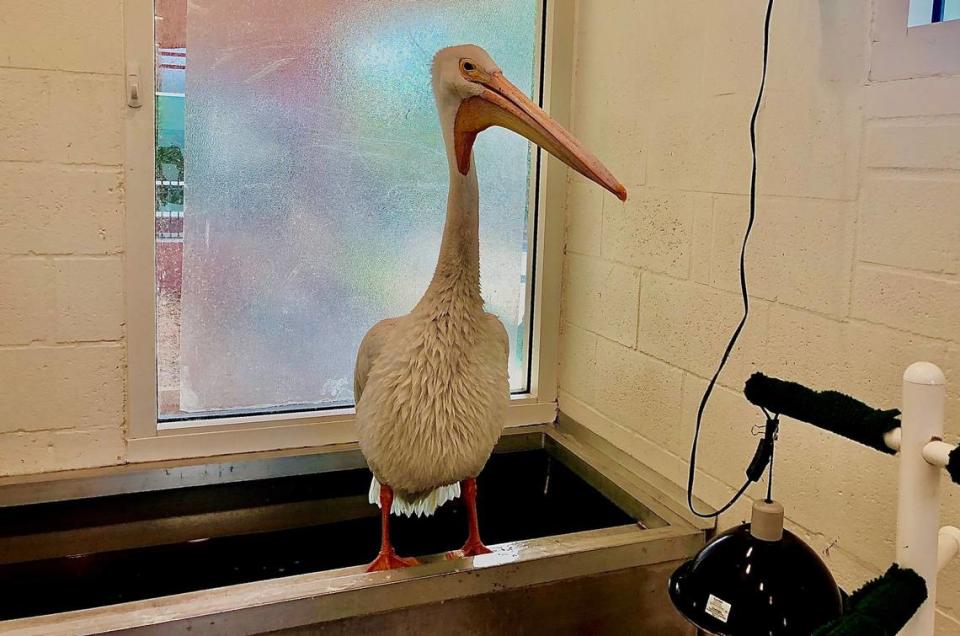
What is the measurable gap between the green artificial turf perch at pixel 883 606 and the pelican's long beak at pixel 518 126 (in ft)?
2.50

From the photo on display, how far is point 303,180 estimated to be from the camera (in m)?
2.07

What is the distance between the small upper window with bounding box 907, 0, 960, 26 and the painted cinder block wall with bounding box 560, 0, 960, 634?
0.18 ft

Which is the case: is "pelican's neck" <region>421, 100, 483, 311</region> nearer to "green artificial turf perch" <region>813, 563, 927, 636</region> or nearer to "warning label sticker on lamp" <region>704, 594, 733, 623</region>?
"warning label sticker on lamp" <region>704, 594, 733, 623</region>

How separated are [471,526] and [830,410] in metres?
0.96

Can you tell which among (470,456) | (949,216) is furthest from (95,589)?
(949,216)

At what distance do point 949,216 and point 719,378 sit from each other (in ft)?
2.01

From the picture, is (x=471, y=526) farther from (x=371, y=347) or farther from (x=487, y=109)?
(x=487, y=109)

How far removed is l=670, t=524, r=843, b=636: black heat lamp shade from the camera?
3.04 feet

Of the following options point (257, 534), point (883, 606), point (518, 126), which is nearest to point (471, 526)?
point (257, 534)

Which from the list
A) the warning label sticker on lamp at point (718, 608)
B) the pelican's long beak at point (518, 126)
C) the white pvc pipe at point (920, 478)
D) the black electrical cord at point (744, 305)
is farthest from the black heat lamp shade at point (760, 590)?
the pelican's long beak at point (518, 126)

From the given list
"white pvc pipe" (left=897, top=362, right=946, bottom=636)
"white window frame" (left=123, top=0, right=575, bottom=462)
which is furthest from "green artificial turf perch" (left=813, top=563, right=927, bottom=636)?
"white window frame" (left=123, top=0, right=575, bottom=462)

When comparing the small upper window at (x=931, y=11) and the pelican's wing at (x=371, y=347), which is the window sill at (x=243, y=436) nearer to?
the pelican's wing at (x=371, y=347)

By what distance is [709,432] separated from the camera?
1.75m

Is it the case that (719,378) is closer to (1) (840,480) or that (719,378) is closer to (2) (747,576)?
(1) (840,480)
